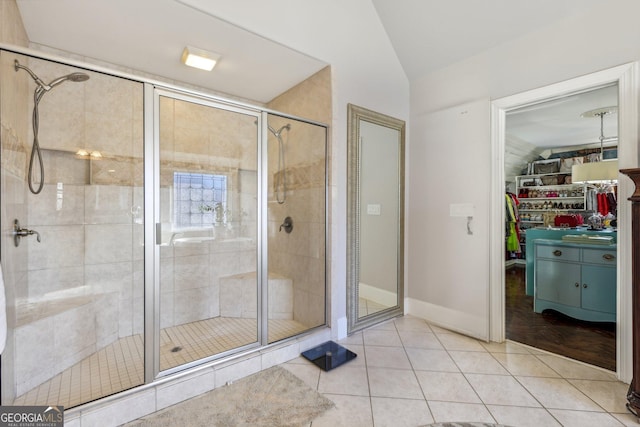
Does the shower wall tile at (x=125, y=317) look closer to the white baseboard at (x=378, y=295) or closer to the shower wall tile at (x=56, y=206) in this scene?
the shower wall tile at (x=56, y=206)

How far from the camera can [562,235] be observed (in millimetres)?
3334

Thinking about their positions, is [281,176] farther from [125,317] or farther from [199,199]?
[125,317]

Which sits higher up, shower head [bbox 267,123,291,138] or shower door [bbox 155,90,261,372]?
shower head [bbox 267,123,291,138]

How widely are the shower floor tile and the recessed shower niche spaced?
0.04 feet

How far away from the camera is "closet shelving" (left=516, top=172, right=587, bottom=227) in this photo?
18.6 feet

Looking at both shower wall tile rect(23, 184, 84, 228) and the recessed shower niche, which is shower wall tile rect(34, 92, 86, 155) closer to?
the recessed shower niche

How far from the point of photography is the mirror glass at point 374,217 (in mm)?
2807

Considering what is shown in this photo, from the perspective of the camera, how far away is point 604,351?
240 centimetres

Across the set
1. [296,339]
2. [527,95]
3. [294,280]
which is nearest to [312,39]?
[527,95]

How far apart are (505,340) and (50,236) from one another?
3.94m

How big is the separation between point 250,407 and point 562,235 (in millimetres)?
3695

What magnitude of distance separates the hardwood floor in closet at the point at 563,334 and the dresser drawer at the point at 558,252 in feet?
2.18

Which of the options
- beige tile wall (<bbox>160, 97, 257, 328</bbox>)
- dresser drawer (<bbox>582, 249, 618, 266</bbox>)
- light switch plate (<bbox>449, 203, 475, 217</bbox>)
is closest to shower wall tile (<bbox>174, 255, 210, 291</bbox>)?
beige tile wall (<bbox>160, 97, 257, 328</bbox>)

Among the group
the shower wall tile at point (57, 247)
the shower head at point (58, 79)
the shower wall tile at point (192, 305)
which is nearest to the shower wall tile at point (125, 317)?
the shower wall tile at point (192, 305)
